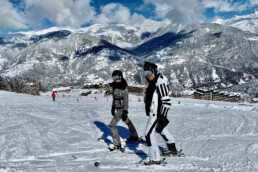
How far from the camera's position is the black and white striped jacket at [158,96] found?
450 centimetres

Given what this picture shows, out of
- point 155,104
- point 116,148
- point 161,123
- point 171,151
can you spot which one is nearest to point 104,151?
point 116,148

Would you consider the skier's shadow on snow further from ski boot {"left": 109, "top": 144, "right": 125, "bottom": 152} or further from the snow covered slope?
ski boot {"left": 109, "top": 144, "right": 125, "bottom": 152}

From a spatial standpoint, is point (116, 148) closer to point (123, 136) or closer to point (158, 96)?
point (123, 136)

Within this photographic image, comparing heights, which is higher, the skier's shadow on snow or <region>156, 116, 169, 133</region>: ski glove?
<region>156, 116, 169, 133</region>: ski glove

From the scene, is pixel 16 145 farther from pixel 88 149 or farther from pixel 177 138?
pixel 177 138

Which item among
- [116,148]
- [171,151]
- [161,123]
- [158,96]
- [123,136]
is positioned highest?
[158,96]

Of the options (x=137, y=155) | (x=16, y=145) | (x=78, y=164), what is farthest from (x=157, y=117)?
(x=16, y=145)

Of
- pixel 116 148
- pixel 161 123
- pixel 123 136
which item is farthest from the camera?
pixel 123 136

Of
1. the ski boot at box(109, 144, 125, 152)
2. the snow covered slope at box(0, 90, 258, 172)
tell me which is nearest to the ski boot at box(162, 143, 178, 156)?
the snow covered slope at box(0, 90, 258, 172)

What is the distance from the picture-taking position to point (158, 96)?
455 centimetres

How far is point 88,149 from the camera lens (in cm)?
598

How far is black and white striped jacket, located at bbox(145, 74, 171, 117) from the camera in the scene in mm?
4496

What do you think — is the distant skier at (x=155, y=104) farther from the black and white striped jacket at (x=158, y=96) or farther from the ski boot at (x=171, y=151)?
the ski boot at (x=171, y=151)

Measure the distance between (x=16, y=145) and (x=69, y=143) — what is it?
1.47m
